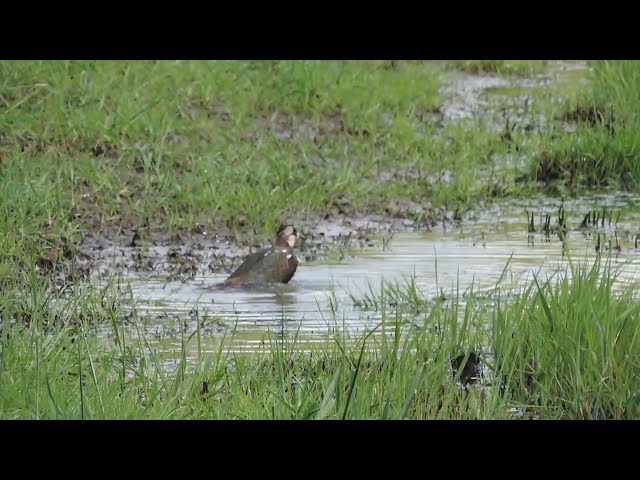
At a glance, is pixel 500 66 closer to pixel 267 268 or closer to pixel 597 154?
pixel 597 154

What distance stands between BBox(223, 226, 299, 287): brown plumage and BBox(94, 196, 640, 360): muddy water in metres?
0.06

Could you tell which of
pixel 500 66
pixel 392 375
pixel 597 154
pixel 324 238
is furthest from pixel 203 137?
pixel 392 375

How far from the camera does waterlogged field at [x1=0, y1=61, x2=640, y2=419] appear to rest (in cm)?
473

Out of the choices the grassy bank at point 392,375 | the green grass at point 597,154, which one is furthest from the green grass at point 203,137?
the grassy bank at point 392,375

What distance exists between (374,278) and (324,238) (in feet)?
3.21

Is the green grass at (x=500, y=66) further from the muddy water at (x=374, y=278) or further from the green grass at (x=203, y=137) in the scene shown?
the muddy water at (x=374, y=278)

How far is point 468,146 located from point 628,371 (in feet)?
16.2

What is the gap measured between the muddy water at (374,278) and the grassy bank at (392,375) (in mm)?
435

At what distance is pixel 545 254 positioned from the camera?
7453mm

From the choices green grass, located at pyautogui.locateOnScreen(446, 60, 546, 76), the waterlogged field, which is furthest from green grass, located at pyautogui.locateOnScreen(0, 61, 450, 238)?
green grass, located at pyautogui.locateOnScreen(446, 60, 546, 76)
